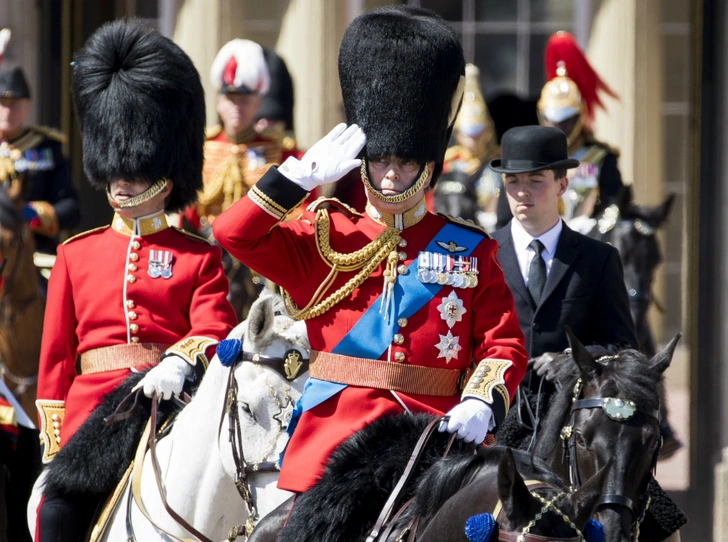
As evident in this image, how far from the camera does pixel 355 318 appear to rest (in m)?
3.92

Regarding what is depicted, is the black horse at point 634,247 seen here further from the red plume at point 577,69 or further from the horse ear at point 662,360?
the horse ear at point 662,360

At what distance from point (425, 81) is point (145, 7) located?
735 centimetres

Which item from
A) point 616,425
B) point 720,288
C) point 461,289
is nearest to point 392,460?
point 461,289

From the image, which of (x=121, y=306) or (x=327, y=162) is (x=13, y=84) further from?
(x=327, y=162)

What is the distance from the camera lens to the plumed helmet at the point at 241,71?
8891mm

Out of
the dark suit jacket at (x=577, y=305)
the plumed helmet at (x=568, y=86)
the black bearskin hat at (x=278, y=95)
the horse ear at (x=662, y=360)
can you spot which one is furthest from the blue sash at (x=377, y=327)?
the black bearskin hat at (x=278, y=95)

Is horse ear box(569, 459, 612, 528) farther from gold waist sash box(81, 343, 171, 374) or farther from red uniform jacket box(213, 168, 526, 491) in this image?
gold waist sash box(81, 343, 171, 374)

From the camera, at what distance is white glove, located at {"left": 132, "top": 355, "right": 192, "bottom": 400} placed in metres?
4.83

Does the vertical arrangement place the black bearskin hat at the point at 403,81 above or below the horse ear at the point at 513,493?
above

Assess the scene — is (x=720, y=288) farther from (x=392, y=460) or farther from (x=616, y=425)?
(x=392, y=460)

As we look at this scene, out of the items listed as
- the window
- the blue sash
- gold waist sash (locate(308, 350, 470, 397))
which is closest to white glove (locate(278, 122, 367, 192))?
the blue sash

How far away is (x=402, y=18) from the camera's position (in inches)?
161

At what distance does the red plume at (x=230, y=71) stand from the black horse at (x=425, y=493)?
17.5ft

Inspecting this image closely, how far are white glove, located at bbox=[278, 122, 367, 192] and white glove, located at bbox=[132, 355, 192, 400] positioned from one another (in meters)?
1.29
